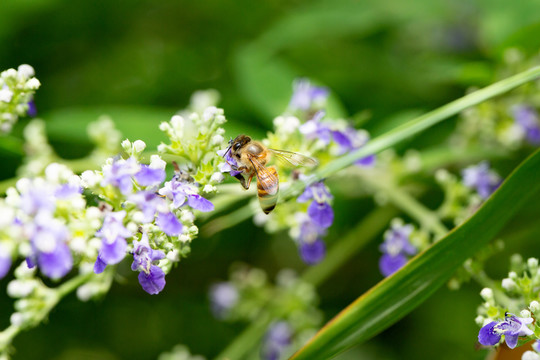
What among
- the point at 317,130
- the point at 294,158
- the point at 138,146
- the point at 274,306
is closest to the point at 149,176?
the point at 138,146

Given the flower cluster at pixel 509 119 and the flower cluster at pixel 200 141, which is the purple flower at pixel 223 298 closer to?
the flower cluster at pixel 200 141

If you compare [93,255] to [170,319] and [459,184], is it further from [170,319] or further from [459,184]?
[170,319]

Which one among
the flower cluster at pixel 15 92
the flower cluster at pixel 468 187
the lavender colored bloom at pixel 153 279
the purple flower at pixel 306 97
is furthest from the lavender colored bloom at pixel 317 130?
the flower cluster at pixel 15 92

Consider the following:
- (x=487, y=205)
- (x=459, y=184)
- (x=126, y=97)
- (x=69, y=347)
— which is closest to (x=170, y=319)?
(x=69, y=347)

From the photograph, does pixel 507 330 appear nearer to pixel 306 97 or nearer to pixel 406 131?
pixel 406 131

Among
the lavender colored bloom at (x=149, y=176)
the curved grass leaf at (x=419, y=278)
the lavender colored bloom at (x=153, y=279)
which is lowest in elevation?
the curved grass leaf at (x=419, y=278)
